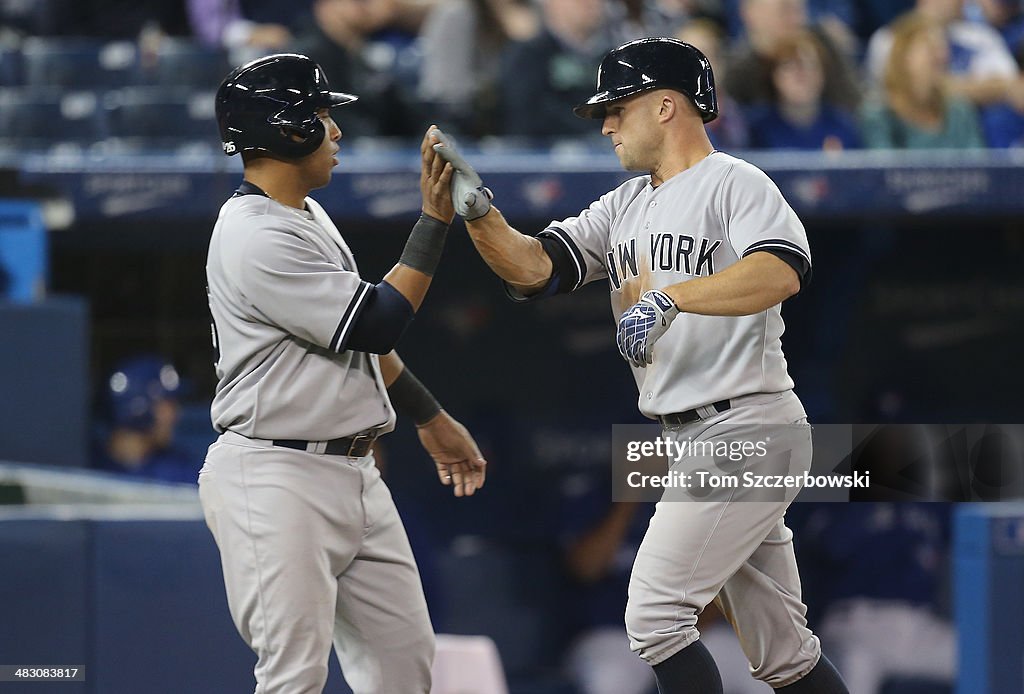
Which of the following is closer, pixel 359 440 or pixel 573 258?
pixel 359 440

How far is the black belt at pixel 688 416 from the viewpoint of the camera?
3.29 metres

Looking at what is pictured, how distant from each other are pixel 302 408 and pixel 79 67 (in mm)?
4856

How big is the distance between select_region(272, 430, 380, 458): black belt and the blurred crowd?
11.4 ft

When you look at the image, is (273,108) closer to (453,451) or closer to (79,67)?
(453,451)

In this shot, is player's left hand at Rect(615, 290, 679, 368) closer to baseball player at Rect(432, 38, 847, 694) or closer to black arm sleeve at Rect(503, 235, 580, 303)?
baseball player at Rect(432, 38, 847, 694)

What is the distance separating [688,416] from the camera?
10.9ft

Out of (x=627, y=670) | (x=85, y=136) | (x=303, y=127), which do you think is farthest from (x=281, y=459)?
(x=85, y=136)

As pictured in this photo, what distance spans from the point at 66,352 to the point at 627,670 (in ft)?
8.57

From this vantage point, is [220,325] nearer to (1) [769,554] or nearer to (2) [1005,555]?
(1) [769,554]

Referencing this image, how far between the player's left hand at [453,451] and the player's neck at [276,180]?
619 millimetres

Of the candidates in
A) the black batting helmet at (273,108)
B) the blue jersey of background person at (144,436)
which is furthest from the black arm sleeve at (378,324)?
the blue jersey of background person at (144,436)

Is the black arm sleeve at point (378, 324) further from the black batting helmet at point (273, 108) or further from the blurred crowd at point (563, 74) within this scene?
the blurred crowd at point (563, 74)

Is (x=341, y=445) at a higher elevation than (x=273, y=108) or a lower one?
lower

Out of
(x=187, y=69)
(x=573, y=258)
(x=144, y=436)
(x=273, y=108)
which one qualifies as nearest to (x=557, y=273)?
(x=573, y=258)
